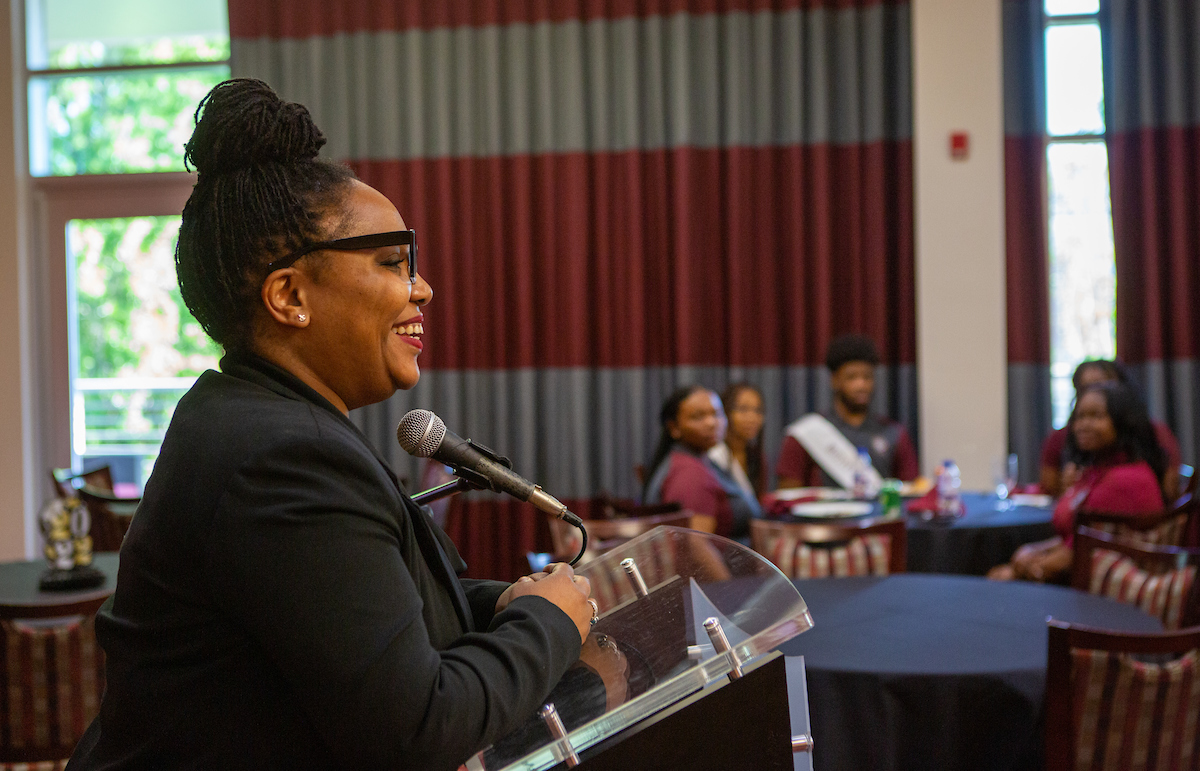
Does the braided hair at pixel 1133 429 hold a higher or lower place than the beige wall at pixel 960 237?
lower

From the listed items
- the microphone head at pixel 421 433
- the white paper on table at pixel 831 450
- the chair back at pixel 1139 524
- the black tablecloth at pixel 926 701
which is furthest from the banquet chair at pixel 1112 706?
the white paper on table at pixel 831 450

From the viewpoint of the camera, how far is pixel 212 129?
93 centimetres

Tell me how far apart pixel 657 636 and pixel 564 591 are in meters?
0.10

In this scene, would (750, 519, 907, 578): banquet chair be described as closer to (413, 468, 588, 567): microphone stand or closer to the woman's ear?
(413, 468, 588, 567): microphone stand

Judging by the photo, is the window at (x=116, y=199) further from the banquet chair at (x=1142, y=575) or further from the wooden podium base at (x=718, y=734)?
the wooden podium base at (x=718, y=734)

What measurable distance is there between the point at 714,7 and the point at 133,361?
3.76 meters

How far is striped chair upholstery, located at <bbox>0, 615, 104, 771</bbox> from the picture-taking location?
2.23 metres

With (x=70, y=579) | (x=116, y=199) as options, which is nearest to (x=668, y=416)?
(x=70, y=579)

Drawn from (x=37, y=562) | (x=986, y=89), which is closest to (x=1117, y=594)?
(x=986, y=89)

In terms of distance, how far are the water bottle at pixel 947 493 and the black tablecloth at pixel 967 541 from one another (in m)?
0.05

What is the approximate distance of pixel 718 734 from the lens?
Result: 0.89m

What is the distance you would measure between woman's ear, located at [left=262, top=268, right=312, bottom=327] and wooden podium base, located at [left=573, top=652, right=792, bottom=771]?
445mm

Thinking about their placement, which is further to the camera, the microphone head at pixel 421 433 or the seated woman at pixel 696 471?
the seated woman at pixel 696 471

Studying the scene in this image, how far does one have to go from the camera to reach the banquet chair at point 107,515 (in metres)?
4.13
